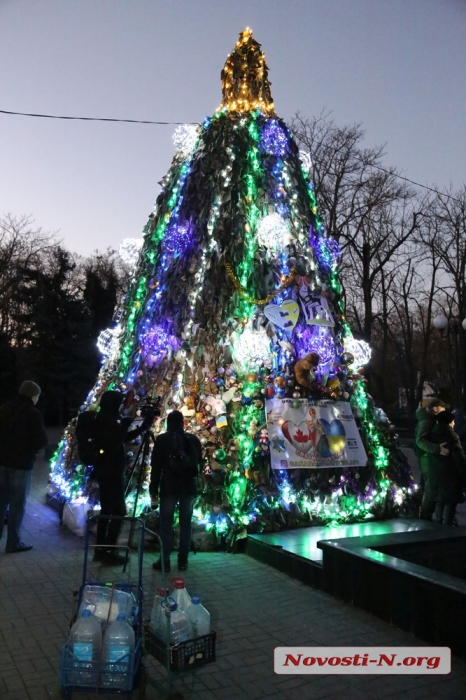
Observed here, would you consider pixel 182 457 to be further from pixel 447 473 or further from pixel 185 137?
pixel 185 137

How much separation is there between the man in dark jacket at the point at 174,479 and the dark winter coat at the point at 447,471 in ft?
10.8

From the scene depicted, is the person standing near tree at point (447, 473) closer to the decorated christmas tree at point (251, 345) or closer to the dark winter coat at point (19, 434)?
the decorated christmas tree at point (251, 345)

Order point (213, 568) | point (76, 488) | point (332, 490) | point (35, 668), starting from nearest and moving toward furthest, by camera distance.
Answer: point (35, 668) → point (213, 568) → point (332, 490) → point (76, 488)

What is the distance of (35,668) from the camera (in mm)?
4027

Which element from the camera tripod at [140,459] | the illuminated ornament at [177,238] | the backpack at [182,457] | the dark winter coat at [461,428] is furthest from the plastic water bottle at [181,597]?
the dark winter coat at [461,428]

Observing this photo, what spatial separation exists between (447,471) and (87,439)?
445 centimetres

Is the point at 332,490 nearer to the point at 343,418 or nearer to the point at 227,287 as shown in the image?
the point at 343,418

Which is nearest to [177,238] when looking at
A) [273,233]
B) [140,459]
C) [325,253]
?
[273,233]

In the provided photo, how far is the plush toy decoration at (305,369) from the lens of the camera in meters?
7.76

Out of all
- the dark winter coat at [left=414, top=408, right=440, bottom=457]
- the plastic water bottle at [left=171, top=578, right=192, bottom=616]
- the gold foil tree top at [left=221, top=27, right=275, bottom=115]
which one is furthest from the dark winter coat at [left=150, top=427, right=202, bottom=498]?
the gold foil tree top at [left=221, top=27, right=275, bottom=115]

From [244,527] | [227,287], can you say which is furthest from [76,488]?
[227,287]

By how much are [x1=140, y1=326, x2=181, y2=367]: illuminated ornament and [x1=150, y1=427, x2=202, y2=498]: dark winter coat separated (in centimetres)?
188

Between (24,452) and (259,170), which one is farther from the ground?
(259,170)

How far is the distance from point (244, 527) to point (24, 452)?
8.67 feet
